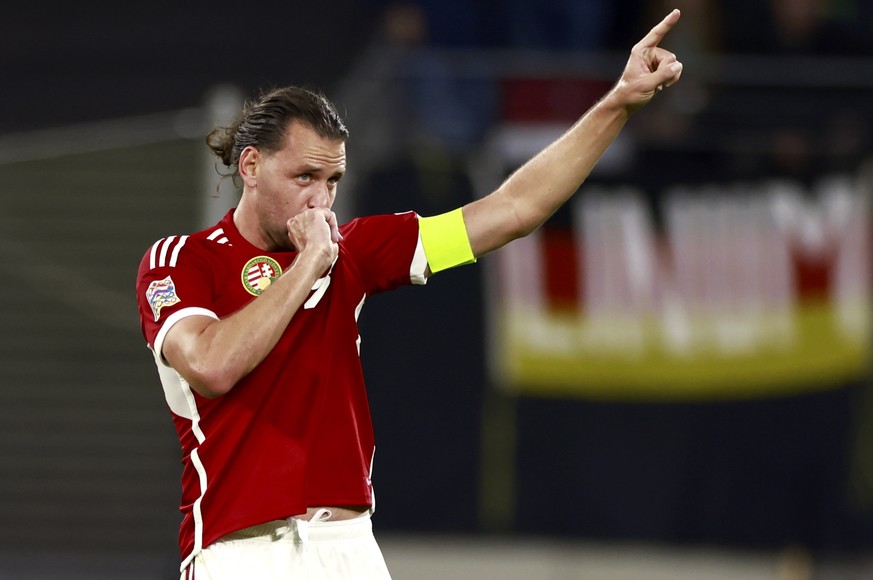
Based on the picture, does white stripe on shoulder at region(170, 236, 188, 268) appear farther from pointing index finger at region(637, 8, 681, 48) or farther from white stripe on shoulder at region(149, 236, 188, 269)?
pointing index finger at region(637, 8, 681, 48)

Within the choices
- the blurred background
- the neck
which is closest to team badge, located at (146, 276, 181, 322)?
the neck

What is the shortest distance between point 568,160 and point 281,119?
79cm

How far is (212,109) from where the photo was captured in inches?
279

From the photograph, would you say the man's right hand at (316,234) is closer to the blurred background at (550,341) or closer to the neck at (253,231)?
the neck at (253,231)

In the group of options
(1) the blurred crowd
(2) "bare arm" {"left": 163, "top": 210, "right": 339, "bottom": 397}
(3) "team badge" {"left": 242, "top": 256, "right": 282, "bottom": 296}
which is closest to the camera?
(2) "bare arm" {"left": 163, "top": 210, "right": 339, "bottom": 397}

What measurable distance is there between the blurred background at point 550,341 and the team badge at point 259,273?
3.90 m

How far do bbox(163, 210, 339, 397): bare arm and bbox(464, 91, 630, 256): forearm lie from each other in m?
0.53

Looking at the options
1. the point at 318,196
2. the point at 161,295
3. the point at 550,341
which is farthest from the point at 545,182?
the point at 550,341

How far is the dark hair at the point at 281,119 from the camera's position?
377 cm

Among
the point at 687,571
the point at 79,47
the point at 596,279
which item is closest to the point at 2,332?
the point at 596,279

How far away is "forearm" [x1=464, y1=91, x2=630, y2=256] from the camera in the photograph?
380 centimetres

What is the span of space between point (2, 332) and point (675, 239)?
3.75 m

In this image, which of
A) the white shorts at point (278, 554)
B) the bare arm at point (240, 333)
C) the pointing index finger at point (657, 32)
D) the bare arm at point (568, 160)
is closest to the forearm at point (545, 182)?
the bare arm at point (568, 160)

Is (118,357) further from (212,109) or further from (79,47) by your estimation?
(79,47)
